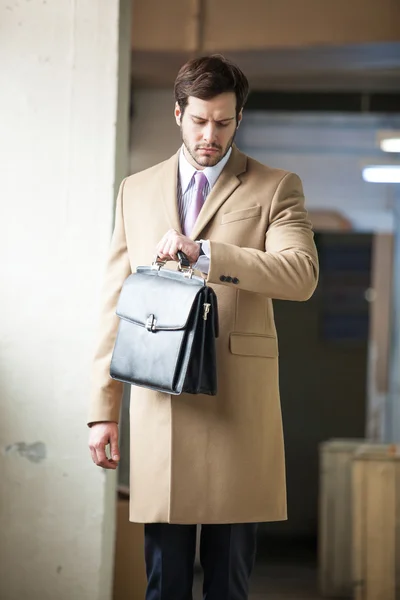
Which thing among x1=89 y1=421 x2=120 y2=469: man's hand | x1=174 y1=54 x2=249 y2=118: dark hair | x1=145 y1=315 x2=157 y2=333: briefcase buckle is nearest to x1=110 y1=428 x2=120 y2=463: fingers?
x1=89 y1=421 x2=120 y2=469: man's hand

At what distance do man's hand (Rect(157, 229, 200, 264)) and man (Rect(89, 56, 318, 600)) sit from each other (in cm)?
7

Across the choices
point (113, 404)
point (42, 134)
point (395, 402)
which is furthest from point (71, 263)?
point (395, 402)

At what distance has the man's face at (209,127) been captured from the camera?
210cm

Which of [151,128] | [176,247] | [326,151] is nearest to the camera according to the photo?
[176,247]

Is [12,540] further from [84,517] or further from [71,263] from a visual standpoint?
[71,263]

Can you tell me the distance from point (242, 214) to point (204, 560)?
0.81 meters

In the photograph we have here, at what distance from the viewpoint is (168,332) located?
2008mm

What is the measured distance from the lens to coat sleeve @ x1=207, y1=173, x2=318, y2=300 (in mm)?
1976

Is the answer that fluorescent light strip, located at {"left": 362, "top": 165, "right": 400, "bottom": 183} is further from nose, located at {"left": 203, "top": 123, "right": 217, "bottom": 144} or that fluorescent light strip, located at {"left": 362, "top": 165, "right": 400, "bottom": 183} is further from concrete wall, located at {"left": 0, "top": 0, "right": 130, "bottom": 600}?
nose, located at {"left": 203, "top": 123, "right": 217, "bottom": 144}

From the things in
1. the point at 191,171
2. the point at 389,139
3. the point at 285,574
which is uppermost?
the point at 389,139

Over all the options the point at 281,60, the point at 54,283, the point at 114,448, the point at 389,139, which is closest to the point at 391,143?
the point at 389,139

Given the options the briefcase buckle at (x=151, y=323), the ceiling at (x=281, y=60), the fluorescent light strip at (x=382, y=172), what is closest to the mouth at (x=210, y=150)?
the briefcase buckle at (x=151, y=323)

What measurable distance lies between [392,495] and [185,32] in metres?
2.27

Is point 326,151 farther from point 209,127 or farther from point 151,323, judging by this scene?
point 151,323
